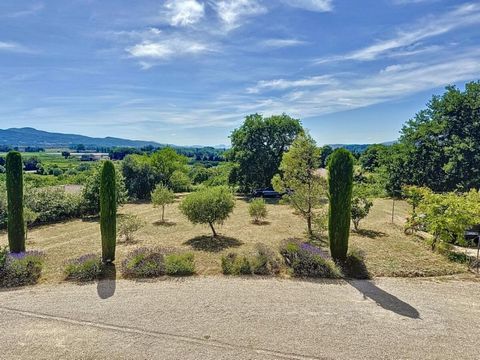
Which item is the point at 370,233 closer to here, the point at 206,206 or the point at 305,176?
the point at 305,176

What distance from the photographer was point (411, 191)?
53.5ft

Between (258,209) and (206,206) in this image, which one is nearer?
(206,206)

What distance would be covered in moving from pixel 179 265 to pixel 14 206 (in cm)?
846

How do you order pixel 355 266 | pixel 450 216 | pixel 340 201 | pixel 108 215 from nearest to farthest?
pixel 355 266, pixel 340 201, pixel 108 215, pixel 450 216

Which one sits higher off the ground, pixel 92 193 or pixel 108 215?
pixel 108 215

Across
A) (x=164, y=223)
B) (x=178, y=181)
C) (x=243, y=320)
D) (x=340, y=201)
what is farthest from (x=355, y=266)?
(x=178, y=181)

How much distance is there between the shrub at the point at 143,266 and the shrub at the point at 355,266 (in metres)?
6.31

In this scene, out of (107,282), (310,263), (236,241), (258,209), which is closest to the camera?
Result: (107,282)

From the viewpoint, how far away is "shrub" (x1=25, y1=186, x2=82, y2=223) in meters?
20.6

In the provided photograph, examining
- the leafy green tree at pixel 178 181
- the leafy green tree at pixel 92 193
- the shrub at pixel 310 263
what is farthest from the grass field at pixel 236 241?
the leafy green tree at pixel 178 181

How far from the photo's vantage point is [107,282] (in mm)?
9844

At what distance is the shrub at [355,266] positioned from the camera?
1029 cm

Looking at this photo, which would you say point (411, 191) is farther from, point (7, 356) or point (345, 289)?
point (7, 356)

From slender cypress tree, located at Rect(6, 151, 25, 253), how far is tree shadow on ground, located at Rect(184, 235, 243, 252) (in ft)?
23.3
